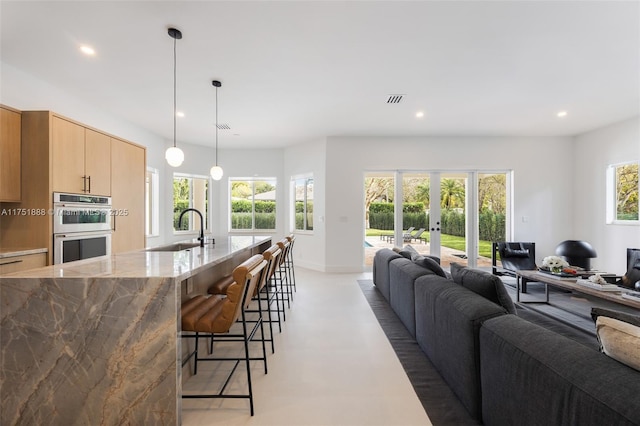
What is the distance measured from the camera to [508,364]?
4.26 ft

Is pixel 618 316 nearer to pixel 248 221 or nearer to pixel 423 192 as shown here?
pixel 423 192

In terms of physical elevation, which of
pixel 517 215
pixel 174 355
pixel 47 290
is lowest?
pixel 174 355

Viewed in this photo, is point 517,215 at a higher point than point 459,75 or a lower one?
lower

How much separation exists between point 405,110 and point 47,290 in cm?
453

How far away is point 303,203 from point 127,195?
3.56m

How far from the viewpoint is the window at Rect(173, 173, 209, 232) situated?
6.39 m

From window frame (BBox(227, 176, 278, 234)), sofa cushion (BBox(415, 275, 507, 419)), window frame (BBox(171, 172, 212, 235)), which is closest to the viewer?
sofa cushion (BBox(415, 275, 507, 419))

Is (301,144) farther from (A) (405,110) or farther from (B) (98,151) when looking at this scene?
(B) (98,151)

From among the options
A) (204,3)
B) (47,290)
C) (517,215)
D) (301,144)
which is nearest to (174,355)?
(47,290)

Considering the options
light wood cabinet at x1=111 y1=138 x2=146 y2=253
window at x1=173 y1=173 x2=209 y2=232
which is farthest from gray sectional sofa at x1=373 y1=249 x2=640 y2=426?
window at x1=173 y1=173 x2=209 y2=232

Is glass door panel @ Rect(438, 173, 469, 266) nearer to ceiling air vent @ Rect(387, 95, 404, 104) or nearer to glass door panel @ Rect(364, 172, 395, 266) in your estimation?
glass door panel @ Rect(364, 172, 395, 266)

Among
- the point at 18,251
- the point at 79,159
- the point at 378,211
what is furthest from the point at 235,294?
the point at 378,211

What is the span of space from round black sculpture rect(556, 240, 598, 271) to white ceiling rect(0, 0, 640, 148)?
2.22 metres

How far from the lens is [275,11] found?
2242 millimetres
